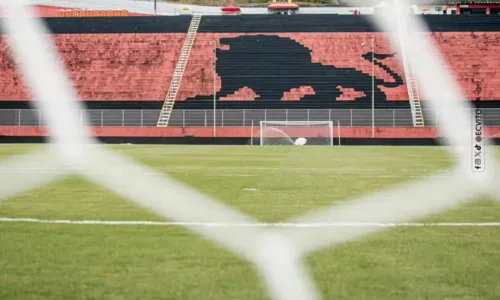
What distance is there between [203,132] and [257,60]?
34.0ft

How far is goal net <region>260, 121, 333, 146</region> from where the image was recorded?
142ft

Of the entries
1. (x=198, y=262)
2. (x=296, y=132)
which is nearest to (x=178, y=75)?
(x=296, y=132)

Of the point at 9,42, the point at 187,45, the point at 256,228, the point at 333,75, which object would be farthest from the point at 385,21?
the point at 256,228

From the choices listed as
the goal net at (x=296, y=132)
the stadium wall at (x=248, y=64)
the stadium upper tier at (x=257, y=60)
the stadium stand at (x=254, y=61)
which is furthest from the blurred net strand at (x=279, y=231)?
the stadium upper tier at (x=257, y=60)

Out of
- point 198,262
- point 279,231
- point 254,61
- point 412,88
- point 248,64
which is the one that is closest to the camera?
point 198,262

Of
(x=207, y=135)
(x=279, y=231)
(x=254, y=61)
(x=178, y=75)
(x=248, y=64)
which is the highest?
(x=254, y=61)

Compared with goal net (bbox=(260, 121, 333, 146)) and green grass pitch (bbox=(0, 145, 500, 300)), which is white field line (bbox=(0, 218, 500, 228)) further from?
goal net (bbox=(260, 121, 333, 146))

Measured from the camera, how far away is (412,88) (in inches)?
1903

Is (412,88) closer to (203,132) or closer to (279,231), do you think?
(203,132)

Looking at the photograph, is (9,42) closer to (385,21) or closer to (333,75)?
(333,75)

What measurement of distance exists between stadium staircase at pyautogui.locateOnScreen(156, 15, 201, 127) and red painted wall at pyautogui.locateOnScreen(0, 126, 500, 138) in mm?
1220

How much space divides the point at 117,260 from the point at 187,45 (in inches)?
1968

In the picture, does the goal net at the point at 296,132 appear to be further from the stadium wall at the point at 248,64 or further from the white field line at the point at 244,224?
the white field line at the point at 244,224

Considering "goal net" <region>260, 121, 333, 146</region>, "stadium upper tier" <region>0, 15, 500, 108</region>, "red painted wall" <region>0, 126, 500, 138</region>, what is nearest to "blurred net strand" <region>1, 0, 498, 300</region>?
"goal net" <region>260, 121, 333, 146</region>
